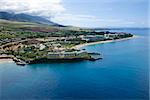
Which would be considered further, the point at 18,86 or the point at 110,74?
the point at 110,74

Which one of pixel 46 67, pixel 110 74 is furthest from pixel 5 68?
pixel 110 74

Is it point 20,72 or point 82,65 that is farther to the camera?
point 82,65

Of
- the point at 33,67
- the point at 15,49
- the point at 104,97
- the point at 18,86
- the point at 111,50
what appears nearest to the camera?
the point at 104,97

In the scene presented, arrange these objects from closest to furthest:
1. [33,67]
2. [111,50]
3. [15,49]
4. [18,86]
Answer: [18,86] → [33,67] → [15,49] → [111,50]

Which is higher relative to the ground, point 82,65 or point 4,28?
point 4,28

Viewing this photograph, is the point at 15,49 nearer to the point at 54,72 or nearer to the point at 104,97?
the point at 54,72

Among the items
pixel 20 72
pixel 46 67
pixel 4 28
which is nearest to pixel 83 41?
pixel 4 28

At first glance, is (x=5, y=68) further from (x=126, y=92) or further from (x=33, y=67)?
(x=126, y=92)
